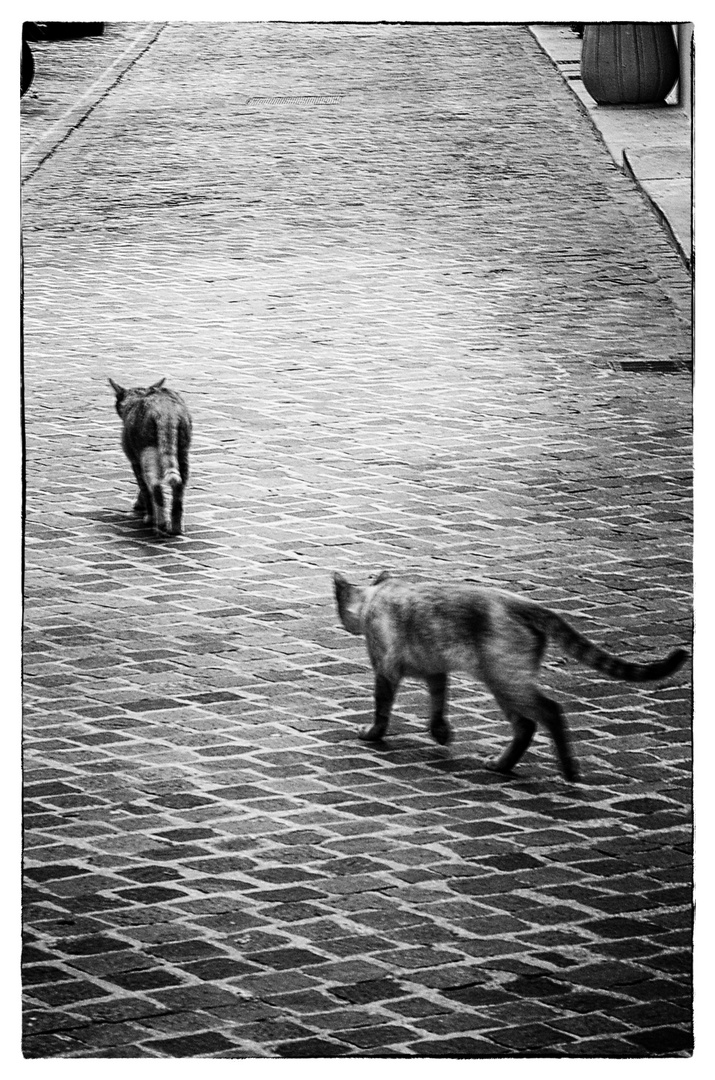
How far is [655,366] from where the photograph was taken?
9.66m

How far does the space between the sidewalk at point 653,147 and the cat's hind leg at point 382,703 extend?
5.47 metres

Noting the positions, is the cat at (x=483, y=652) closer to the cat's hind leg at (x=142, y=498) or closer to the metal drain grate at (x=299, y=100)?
the cat's hind leg at (x=142, y=498)

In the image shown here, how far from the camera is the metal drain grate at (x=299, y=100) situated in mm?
13945

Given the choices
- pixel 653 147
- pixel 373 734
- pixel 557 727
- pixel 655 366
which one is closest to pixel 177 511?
pixel 373 734

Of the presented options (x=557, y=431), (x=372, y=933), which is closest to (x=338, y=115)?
(x=557, y=431)

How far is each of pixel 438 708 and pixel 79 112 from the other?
8.67 m

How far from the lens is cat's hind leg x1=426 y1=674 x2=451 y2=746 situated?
6.19 m

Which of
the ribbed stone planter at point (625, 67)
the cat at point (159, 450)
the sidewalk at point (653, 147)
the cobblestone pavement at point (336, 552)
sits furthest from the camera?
the ribbed stone planter at point (625, 67)

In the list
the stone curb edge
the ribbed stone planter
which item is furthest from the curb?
the stone curb edge

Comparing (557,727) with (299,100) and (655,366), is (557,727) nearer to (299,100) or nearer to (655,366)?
(655,366)

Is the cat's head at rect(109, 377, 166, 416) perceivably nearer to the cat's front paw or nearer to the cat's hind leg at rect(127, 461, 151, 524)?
the cat's hind leg at rect(127, 461, 151, 524)

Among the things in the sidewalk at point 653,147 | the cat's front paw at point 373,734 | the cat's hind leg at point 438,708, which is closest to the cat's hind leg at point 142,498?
the cat's front paw at point 373,734

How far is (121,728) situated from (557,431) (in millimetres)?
3400

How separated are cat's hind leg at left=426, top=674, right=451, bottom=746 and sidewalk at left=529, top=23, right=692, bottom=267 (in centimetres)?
542
